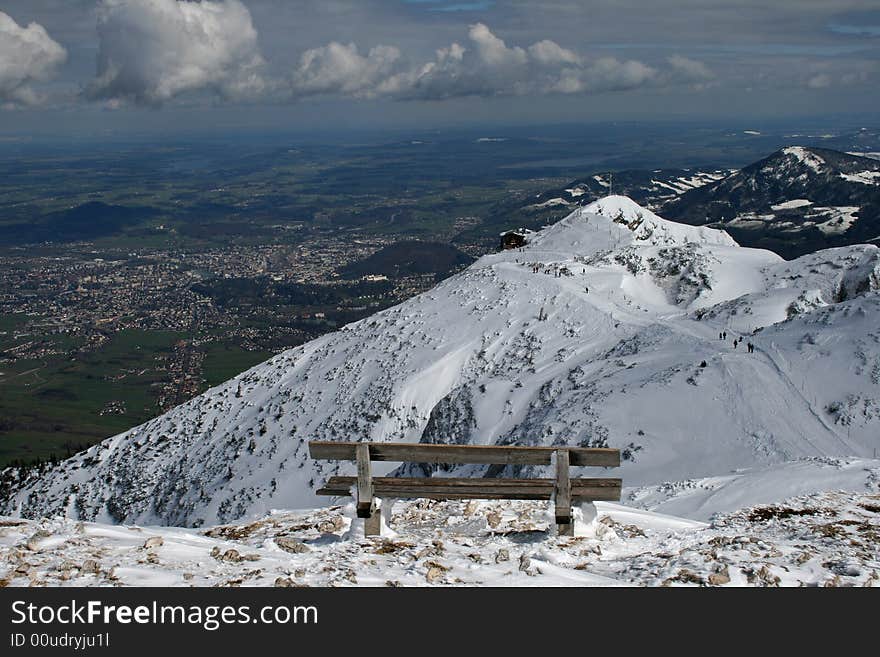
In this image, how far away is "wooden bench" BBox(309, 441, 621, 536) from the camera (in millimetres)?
10453

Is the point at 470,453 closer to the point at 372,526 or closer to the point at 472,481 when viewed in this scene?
the point at 472,481

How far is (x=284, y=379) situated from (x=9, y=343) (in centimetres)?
13998

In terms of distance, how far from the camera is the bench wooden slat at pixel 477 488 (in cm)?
1079

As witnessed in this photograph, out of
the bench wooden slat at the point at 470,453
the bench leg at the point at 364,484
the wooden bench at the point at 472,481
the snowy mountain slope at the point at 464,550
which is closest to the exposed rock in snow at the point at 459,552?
the snowy mountain slope at the point at 464,550

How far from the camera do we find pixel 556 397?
36.3 meters

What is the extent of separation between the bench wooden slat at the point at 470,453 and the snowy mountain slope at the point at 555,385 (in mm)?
15019

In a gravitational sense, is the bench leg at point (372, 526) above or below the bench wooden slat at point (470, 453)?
below

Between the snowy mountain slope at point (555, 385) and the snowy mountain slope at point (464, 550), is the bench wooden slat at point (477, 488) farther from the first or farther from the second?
the snowy mountain slope at point (555, 385)

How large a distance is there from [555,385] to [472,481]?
91.8 ft

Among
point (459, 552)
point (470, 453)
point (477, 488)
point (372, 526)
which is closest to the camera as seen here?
point (459, 552)

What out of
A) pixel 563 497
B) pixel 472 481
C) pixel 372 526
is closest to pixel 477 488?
pixel 472 481

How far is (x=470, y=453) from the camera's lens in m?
10.4
